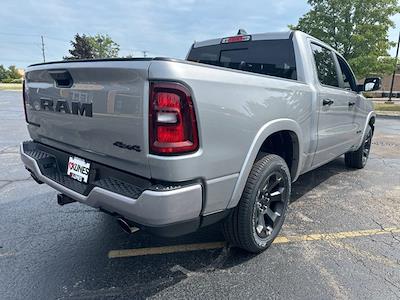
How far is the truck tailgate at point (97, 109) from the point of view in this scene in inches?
76.0

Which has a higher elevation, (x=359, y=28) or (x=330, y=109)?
(x=359, y=28)

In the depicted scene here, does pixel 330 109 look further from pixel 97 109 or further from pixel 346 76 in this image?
pixel 97 109

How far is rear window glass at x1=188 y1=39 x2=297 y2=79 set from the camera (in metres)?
3.43

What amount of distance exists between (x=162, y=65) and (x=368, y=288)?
7.31 feet

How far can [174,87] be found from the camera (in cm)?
185

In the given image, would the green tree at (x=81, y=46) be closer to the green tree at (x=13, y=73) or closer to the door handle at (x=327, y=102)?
the green tree at (x=13, y=73)

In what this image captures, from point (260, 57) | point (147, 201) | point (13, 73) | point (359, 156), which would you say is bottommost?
point (359, 156)

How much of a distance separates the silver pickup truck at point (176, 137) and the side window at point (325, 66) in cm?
24

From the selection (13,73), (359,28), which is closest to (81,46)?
(13,73)

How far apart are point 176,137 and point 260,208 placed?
4.25 feet

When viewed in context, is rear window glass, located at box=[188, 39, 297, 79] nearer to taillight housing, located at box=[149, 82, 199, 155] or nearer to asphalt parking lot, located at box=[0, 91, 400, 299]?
asphalt parking lot, located at box=[0, 91, 400, 299]

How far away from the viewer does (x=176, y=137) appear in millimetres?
1902

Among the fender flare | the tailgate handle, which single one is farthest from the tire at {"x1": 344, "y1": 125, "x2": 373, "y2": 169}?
the tailgate handle

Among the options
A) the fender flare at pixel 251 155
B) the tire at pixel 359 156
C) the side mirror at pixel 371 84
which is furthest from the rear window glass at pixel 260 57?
the tire at pixel 359 156
